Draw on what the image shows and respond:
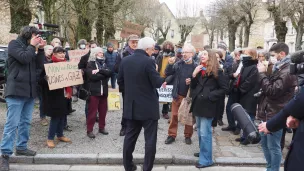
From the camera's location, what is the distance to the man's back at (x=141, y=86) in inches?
171

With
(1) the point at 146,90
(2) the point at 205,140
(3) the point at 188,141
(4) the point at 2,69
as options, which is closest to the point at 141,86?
(1) the point at 146,90

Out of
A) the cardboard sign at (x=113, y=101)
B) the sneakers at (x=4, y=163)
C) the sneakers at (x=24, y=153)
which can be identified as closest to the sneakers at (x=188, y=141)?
the cardboard sign at (x=113, y=101)

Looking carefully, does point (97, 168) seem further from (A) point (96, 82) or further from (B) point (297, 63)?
(B) point (297, 63)

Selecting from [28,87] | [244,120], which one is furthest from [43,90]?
[244,120]

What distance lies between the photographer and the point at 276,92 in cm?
424

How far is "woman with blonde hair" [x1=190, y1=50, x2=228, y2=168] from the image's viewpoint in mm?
4855

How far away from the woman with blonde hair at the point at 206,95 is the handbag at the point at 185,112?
587 millimetres

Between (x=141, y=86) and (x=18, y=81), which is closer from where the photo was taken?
(x=141, y=86)

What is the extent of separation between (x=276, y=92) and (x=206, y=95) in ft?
3.53

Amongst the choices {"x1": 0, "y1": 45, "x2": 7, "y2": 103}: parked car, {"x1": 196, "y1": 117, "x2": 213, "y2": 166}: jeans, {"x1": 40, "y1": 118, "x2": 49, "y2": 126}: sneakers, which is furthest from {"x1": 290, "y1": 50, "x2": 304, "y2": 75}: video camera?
{"x1": 0, "y1": 45, "x2": 7, "y2": 103}: parked car

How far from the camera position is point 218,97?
4.87 m

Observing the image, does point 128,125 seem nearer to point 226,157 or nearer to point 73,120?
point 226,157

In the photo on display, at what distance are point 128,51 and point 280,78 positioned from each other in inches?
132

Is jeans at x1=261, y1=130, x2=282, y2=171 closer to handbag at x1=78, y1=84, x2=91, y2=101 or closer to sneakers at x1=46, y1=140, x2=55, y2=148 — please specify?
handbag at x1=78, y1=84, x2=91, y2=101
